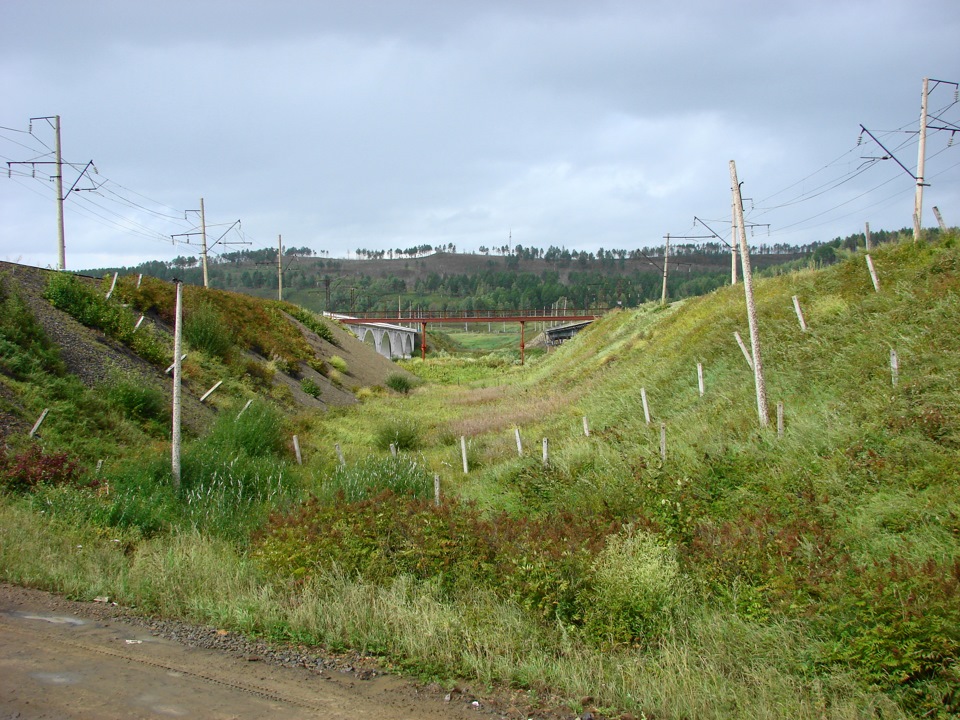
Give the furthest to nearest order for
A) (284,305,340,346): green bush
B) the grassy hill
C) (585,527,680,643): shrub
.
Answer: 1. (284,305,340,346): green bush
2. (585,527,680,643): shrub
3. the grassy hill

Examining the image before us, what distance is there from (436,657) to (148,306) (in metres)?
23.0

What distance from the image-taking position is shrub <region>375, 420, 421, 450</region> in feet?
73.9

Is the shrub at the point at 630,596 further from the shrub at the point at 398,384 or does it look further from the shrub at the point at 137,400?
the shrub at the point at 398,384

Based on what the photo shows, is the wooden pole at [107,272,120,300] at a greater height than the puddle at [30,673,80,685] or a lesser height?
greater

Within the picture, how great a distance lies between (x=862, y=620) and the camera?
23.0 ft

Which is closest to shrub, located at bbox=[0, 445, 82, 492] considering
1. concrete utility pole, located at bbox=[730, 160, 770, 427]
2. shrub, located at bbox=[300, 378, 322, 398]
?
concrete utility pole, located at bbox=[730, 160, 770, 427]

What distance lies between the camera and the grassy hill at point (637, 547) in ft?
21.7

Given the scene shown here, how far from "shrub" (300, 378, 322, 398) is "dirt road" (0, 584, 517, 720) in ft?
80.7

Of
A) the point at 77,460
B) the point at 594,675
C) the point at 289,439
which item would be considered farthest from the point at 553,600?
the point at 289,439

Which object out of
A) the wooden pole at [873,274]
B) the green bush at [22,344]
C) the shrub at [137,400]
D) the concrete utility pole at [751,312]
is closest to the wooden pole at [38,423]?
the green bush at [22,344]

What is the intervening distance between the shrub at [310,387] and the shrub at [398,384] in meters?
11.7

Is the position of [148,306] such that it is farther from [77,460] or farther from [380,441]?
[77,460]

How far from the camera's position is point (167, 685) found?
6.14 meters

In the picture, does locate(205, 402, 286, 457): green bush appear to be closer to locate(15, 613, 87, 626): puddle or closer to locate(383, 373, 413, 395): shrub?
locate(15, 613, 87, 626): puddle
